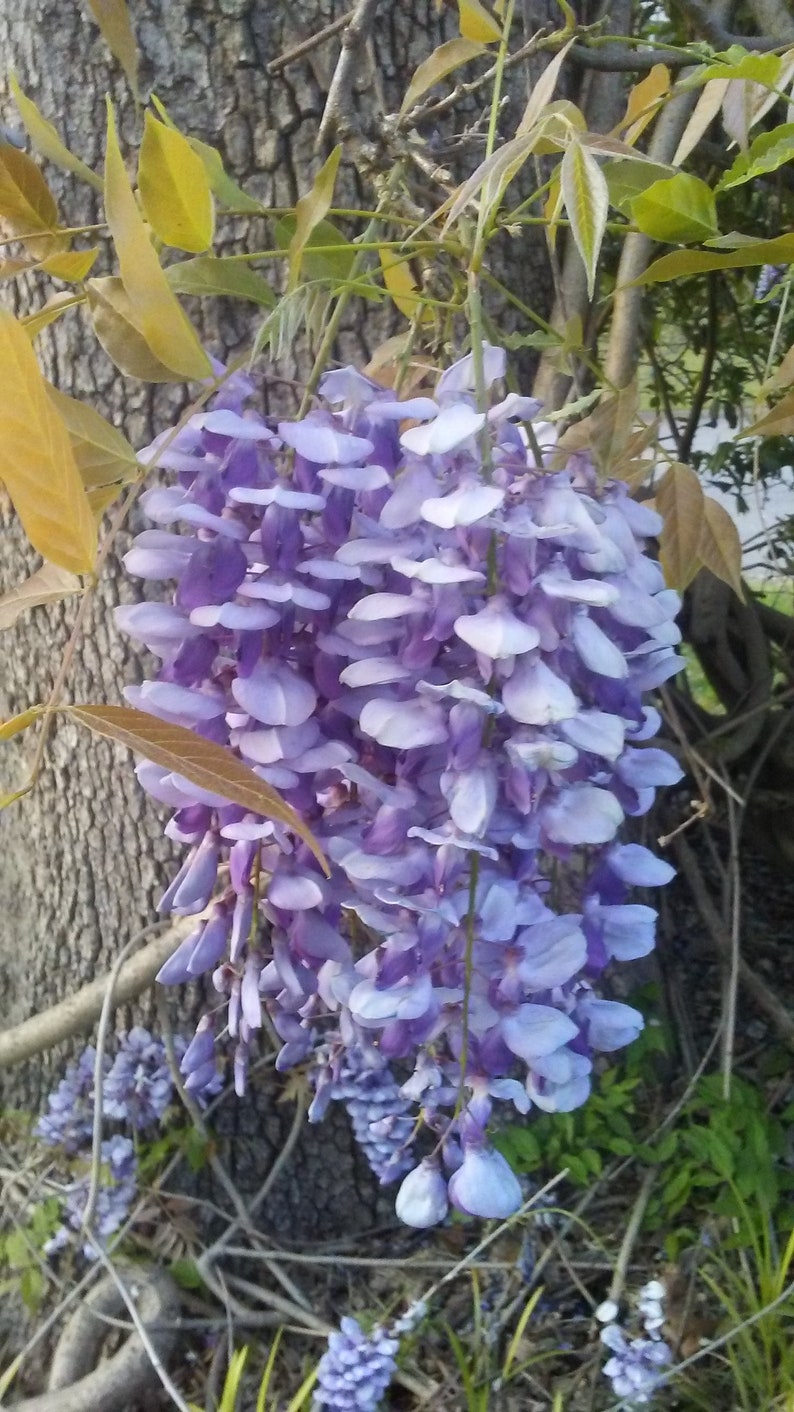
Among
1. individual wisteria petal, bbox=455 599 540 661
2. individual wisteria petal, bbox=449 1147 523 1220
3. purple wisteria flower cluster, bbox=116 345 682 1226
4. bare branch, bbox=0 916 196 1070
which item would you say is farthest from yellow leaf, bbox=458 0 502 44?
bare branch, bbox=0 916 196 1070

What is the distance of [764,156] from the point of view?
0.46m

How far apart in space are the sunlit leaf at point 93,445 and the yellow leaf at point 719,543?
37 centimetres

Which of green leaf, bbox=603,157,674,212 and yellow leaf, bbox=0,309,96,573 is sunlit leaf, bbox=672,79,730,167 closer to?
green leaf, bbox=603,157,674,212

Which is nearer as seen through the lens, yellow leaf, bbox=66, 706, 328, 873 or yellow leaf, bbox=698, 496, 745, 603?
yellow leaf, bbox=66, 706, 328, 873

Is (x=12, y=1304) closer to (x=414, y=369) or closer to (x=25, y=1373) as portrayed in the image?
(x=25, y=1373)

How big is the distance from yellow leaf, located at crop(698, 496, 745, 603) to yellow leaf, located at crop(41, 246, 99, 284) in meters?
0.39

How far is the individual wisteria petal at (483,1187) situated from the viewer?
446 millimetres

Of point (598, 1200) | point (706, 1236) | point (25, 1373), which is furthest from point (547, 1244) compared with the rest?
point (25, 1373)

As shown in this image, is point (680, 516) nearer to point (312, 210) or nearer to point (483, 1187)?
point (312, 210)

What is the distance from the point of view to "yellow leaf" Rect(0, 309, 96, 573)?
36cm

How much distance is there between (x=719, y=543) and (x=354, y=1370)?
2.91 feet

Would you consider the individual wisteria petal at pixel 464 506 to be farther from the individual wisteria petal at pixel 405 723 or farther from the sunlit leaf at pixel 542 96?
the sunlit leaf at pixel 542 96

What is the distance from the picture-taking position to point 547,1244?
1.20 m

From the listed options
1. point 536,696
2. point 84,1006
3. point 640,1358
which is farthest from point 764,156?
point 640,1358
